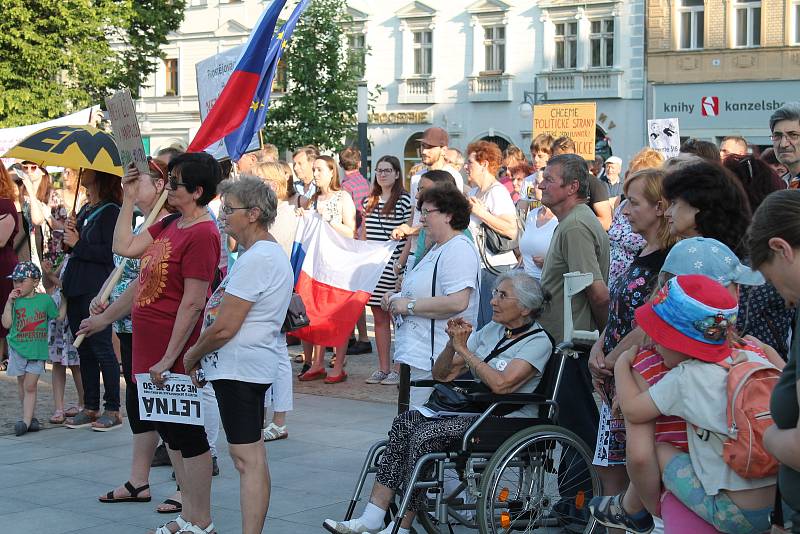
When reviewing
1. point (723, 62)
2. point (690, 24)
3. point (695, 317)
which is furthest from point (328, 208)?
point (690, 24)

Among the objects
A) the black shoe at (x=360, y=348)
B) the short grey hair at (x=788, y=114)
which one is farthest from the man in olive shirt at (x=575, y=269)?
the black shoe at (x=360, y=348)

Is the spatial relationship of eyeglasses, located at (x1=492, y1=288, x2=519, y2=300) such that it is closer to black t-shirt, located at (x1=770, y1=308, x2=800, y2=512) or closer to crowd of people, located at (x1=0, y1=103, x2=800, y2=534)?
crowd of people, located at (x1=0, y1=103, x2=800, y2=534)

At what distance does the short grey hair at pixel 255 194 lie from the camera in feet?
18.8

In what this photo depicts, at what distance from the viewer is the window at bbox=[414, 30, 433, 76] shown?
4303 centimetres

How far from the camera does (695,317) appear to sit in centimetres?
362

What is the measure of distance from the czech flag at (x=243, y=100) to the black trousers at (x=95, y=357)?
1.47 m

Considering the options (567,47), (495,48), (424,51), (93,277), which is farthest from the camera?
(424,51)

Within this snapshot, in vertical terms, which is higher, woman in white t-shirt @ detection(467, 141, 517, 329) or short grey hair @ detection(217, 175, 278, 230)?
short grey hair @ detection(217, 175, 278, 230)

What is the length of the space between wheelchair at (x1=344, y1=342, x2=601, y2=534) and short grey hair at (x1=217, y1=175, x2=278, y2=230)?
1326 mm

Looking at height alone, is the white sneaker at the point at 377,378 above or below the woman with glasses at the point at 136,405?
below

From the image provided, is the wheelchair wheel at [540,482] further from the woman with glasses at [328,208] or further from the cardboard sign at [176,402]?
the woman with glasses at [328,208]

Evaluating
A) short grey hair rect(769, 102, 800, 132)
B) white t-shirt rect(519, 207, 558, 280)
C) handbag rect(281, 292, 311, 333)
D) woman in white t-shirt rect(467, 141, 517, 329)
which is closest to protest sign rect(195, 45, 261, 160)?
woman in white t-shirt rect(467, 141, 517, 329)

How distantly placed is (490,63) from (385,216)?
3114cm

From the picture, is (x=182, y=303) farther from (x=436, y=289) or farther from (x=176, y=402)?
(x=436, y=289)
